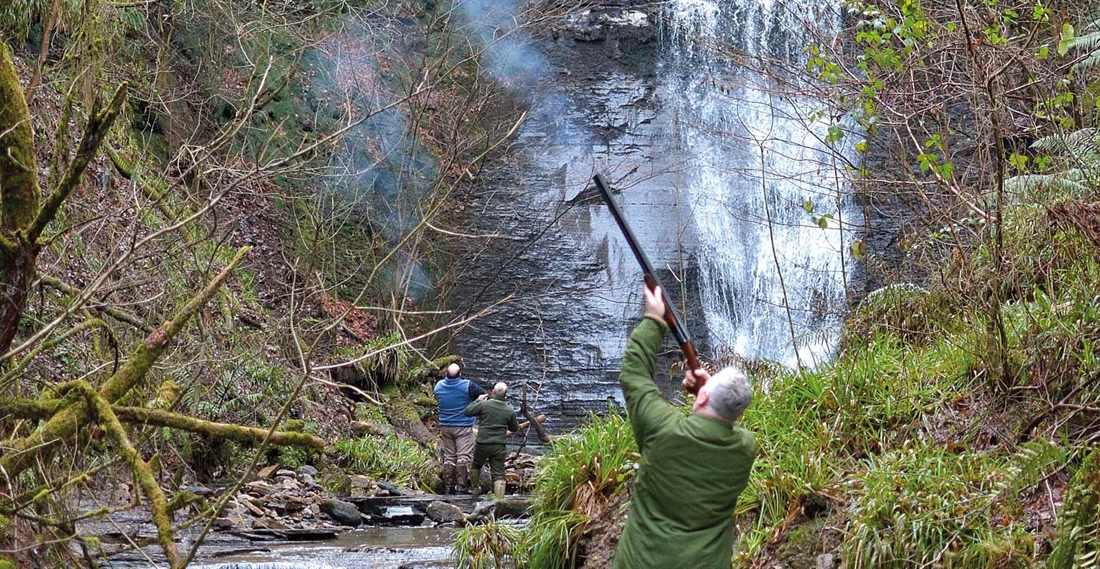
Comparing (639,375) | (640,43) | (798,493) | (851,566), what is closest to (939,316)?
(798,493)

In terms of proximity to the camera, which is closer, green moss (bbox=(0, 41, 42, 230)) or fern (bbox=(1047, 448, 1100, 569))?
fern (bbox=(1047, 448, 1100, 569))

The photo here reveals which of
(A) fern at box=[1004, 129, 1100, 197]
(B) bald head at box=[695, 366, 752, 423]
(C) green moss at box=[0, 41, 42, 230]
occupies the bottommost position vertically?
(B) bald head at box=[695, 366, 752, 423]

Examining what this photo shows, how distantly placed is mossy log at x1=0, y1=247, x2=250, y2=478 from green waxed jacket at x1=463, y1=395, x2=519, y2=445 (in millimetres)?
8684

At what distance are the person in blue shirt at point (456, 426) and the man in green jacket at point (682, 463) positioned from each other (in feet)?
34.3

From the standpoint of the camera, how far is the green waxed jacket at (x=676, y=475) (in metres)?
4.36

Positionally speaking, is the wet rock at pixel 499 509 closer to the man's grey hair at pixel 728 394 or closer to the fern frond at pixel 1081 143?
the fern frond at pixel 1081 143

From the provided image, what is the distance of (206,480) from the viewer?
13.4 meters

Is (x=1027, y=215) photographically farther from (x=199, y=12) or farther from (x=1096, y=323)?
(x=199, y=12)

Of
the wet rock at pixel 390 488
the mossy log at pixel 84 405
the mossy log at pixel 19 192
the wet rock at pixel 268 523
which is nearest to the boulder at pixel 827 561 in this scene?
the mossy log at pixel 84 405

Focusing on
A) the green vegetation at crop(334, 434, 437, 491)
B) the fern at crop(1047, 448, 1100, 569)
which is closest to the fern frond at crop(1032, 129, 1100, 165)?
the fern at crop(1047, 448, 1100, 569)

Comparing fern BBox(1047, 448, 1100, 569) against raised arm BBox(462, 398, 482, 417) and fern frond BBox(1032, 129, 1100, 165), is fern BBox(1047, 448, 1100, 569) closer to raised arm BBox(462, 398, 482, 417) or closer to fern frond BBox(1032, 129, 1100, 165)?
fern frond BBox(1032, 129, 1100, 165)

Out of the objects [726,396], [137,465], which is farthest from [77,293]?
[726,396]

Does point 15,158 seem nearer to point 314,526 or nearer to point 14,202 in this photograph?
point 14,202

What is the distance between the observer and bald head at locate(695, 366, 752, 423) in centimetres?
430
